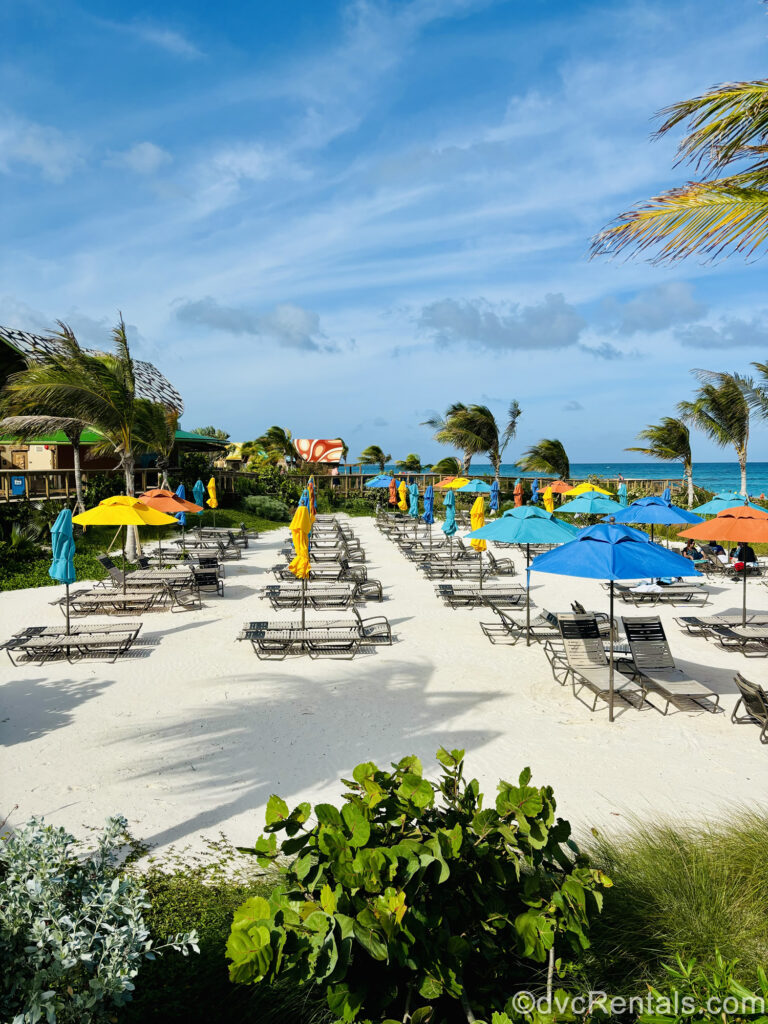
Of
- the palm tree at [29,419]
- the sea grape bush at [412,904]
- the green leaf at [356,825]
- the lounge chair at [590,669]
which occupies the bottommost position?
the lounge chair at [590,669]

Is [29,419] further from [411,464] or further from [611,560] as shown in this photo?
[411,464]

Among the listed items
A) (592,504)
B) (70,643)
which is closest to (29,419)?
(70,643)

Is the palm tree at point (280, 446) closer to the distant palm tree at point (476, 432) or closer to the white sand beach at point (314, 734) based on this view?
the distant palm tree at point (476, 432)

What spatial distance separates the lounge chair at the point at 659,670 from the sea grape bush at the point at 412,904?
5.80m

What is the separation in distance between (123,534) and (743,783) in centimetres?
2126

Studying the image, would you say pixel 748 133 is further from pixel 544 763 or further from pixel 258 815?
pixel 258 815

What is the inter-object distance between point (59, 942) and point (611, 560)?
6.35 m

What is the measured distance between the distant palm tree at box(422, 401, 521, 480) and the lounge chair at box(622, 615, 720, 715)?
26.2 metres

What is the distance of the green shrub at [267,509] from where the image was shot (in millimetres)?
32500

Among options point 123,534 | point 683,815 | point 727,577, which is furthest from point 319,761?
point 123,534

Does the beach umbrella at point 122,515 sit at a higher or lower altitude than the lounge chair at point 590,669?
higher

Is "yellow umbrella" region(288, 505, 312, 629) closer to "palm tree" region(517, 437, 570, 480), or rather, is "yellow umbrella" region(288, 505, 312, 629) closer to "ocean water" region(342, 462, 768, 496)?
"palm tree" region(517, 437, 570, 480)

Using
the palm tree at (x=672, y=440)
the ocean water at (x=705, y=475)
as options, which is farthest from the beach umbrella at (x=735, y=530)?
the ocean water at (x=705, y=475)

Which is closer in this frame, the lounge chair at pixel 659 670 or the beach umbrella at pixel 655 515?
the lounge chair at pixel 659 670
